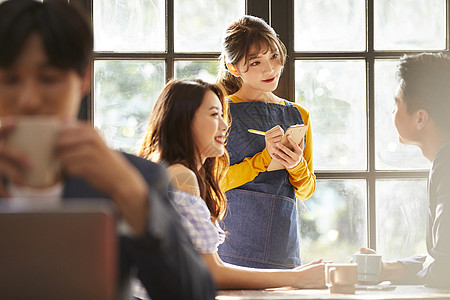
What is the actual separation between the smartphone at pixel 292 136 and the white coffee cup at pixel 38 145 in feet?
5.61

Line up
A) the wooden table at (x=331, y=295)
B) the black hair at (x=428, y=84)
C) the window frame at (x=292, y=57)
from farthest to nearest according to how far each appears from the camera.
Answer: the window frame at (x=292, y=57) → the black hair at (x=428, y=84) → the wooden table at (x=331, y=295)

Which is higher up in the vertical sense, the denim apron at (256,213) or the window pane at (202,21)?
the window pane at (202,21)

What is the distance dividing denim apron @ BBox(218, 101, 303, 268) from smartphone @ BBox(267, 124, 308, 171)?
57 mm

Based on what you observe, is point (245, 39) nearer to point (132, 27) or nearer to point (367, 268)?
point (132, 27)

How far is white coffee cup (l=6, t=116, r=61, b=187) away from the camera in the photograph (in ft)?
1.95

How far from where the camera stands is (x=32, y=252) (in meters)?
0.53

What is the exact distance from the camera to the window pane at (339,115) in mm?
2812

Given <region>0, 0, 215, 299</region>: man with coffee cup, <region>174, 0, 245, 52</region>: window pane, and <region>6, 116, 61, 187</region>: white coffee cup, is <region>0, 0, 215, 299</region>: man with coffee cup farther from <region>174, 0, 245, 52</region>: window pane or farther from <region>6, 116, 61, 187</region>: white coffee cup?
<region>174, 0, 245, 52</region>: window pane

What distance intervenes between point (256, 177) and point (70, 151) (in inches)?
71.5

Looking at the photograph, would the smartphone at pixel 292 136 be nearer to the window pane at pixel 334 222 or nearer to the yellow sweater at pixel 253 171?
the yellow sweater at pixel 253 171

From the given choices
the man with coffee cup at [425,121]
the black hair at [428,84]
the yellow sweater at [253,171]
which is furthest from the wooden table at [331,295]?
the yellow sweater at [253,171]

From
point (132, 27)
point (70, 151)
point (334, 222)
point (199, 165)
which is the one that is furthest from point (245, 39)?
point (70, 151)

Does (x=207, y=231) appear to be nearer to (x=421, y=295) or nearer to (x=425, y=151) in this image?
(x=421, y=295)

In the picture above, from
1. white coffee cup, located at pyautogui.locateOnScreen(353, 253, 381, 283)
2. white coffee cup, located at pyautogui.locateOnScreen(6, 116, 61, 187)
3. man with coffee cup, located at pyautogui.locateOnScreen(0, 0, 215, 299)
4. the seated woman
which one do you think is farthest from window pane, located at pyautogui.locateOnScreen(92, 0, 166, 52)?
white coffee cup, located at pyautogui.locateOnScreen(6, 116, 61, 187)
